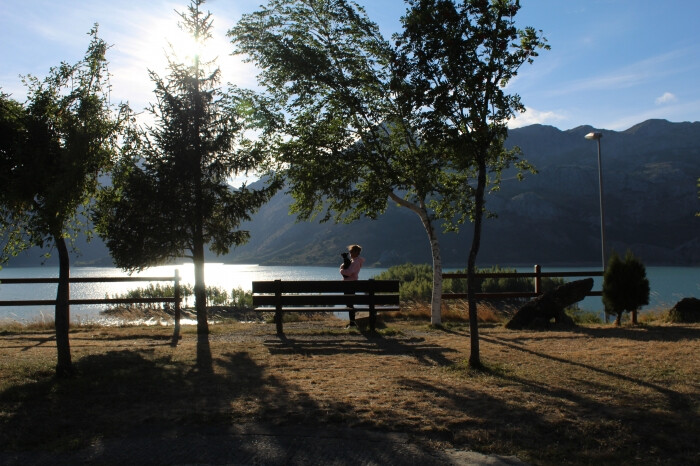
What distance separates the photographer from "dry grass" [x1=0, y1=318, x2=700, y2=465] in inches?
176

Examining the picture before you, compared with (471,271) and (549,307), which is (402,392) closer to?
(471,271)

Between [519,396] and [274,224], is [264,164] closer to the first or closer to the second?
[519,396]

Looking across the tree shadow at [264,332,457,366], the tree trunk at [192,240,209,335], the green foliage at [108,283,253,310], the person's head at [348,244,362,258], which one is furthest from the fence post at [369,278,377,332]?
the green foliage at [108,283,253,310]

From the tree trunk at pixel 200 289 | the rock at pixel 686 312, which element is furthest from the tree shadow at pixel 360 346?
the rock at pixel 686 312

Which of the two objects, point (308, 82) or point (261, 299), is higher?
point (308, 82)

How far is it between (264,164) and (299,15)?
3592 millimetres

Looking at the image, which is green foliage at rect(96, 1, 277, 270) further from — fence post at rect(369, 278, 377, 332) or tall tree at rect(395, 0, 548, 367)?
tall tree at rect(395, 0, 548, 367)

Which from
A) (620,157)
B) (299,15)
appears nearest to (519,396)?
(299,15)

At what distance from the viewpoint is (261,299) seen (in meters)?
11.4

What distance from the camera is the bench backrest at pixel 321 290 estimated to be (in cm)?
1124

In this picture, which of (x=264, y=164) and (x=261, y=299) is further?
(x=264, y=164)

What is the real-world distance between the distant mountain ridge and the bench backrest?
84181 mm

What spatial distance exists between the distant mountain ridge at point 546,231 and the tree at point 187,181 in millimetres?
83456

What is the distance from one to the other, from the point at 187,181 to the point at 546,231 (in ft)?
406
